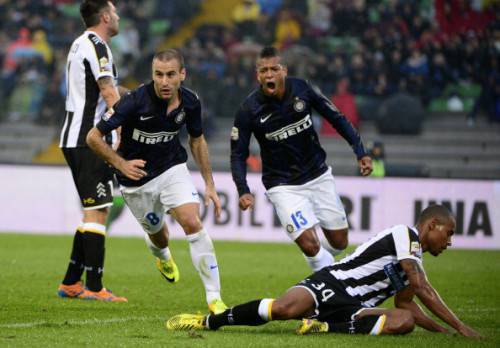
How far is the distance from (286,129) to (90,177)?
73.7 inches

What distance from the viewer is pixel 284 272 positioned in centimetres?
1282

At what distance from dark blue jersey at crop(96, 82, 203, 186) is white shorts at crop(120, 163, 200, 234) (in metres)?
0.06

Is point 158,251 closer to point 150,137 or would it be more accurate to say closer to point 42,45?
point 150,137

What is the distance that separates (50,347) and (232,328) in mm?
1575

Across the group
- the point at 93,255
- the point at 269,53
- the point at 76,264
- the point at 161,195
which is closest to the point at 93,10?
the point at 269,53

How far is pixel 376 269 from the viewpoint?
24.2ft

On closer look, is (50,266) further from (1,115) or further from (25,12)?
(25,12)

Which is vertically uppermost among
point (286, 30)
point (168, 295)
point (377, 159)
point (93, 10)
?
point (286, 30)

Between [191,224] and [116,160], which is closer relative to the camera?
[116,160]

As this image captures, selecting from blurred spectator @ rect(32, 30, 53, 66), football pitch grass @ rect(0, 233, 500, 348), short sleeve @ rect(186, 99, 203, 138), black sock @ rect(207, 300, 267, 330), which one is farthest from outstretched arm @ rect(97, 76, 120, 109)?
blurred spectator @ rect(32, 30, 53, 66)

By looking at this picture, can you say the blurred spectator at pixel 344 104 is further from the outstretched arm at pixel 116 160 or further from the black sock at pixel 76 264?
the outstretched arm at pixel 116 160

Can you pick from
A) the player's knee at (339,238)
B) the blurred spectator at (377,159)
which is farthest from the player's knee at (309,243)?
the blurred spectator at (377,159)

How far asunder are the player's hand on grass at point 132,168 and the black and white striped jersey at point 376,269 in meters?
1.73

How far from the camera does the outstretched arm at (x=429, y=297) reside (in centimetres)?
709
